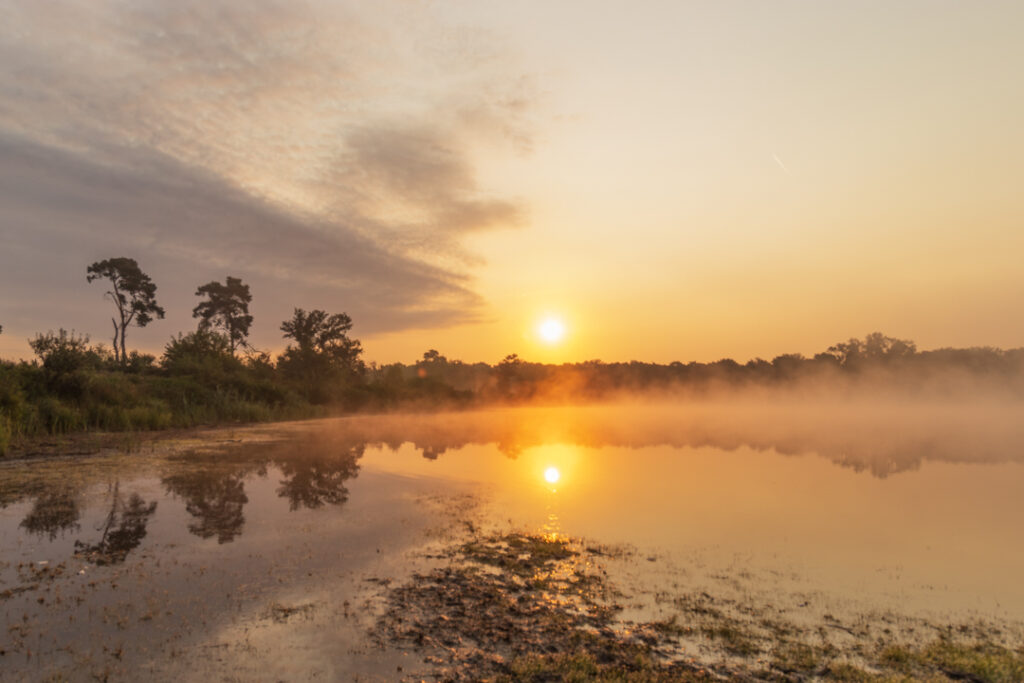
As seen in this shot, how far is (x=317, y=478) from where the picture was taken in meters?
16.9

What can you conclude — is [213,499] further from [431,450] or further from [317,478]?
[431,450]

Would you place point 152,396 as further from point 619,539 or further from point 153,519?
point 619,539

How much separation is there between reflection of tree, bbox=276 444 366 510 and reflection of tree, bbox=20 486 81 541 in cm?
459

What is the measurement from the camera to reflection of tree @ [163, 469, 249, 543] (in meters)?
10.7

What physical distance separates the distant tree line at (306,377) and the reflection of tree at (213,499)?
9708 mm

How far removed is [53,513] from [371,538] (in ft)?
25.3

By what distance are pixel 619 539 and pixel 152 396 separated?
1320 inches

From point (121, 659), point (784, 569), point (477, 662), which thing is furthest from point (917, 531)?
point (121, 659)

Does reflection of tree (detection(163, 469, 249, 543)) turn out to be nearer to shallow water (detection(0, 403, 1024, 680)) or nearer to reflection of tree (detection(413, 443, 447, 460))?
shallow water (detection(0, 403, 1024, 680))

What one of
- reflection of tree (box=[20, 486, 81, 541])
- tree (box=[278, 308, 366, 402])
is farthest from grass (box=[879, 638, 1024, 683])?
tree (box=[278, 308, 366, 402])

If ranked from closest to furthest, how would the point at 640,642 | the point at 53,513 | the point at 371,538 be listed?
the point at 640,642
the point at 371,538
the point at 53,513

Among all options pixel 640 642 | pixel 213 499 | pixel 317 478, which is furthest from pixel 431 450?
pixel 640 642

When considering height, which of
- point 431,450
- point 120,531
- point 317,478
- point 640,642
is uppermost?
point 640,642

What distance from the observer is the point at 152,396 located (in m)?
31.8
